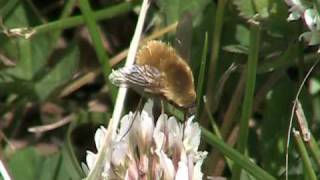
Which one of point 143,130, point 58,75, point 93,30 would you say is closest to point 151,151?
point 143,130

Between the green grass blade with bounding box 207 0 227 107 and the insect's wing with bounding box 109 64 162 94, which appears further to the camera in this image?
the green grass blade with bounding box 207 0 227 107

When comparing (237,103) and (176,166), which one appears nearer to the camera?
(176,166)

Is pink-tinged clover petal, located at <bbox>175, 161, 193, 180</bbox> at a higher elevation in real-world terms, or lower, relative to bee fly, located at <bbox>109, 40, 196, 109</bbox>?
lower

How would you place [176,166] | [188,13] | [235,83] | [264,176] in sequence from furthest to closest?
[235,83] < [188,13] < [264,176] < [176,166]

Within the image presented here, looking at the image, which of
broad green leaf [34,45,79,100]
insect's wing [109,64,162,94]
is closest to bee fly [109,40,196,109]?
insect's wing [109,64,162,94]

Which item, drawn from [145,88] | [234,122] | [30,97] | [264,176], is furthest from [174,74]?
[30,97]

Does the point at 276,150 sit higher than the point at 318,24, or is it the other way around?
the point at 318,24

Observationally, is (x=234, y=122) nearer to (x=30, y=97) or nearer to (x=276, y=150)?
(x=276, y=150)

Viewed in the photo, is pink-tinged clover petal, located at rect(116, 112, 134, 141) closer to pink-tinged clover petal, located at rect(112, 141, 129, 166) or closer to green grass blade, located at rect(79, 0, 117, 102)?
pink-tinged clover petal, located at rect(112, 141, 129, 166)
